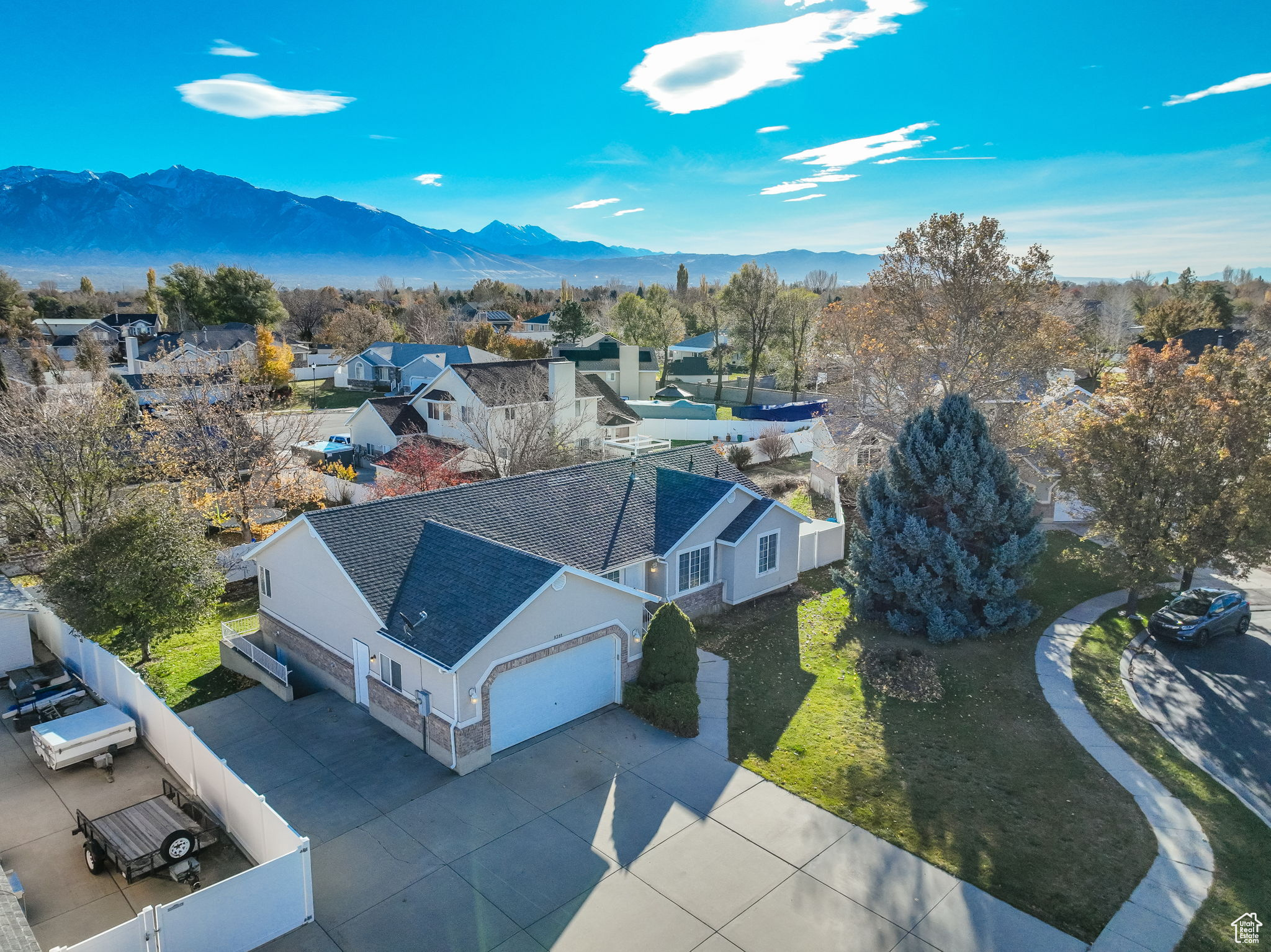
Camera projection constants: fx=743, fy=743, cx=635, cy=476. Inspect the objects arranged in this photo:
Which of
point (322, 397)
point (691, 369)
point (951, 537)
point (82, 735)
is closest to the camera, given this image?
point (82, 735)

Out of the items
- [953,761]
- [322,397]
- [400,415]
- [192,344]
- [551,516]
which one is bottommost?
[953,761]

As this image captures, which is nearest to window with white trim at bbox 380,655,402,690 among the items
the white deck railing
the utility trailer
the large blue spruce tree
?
the white deck railing

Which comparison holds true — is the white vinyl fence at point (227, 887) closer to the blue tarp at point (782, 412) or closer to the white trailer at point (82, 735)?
the white trailer at point (82, 735)

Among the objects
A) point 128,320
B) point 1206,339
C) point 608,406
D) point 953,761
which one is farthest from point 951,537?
point 128,320

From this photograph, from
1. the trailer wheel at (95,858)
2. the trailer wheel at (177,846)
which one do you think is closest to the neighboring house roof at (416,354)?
the trailer wheel at (95,858)

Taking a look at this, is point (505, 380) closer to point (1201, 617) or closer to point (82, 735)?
point (82, 735)
